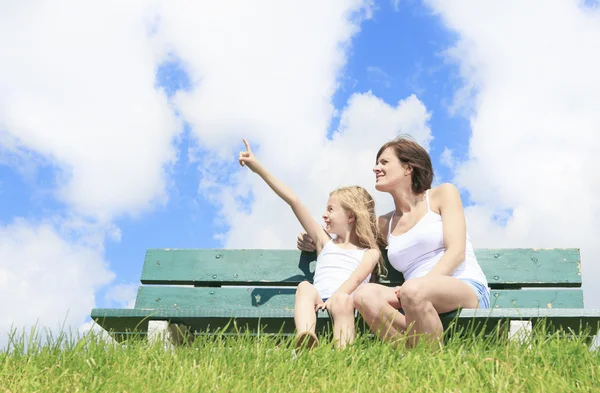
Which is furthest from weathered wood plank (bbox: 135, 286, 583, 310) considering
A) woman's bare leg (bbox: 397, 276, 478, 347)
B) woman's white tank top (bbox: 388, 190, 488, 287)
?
woman's bare leg (bbox: 397, 276, 478, 347)

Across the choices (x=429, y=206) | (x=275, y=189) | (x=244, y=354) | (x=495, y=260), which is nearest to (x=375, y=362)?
(x=244, y=354)

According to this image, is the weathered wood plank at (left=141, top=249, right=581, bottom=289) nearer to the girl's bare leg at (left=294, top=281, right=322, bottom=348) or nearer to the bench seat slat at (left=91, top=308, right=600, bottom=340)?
the bench seat slat at (left=91, top=308, right=600, bottom=340)

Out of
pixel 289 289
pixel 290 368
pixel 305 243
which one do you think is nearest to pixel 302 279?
pixel 289 289

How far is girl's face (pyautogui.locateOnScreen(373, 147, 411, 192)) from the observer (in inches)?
167

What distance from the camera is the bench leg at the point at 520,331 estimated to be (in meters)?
2.98

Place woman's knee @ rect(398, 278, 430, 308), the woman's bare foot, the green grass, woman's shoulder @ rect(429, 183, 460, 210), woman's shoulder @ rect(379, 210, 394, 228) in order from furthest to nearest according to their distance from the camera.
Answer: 1. woman's shoulder @ rect(379, 210, 394, 228)
2. woman's shoulder @ rect(429, 183, 460, 210)
3. woman's knee @ rect(398, 278, 430, 308)
4. the woman's bare foot
5. the green grass

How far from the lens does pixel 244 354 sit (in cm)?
277

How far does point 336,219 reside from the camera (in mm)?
4418

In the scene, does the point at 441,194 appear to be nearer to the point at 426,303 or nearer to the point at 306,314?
the point at 426,303

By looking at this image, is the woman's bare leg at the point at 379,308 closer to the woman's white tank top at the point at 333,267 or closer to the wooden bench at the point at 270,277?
the woman's white tank top at the point at 333,267

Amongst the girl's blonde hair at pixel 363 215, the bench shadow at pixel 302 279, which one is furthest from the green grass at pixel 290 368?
the bench shadow at pixel 302 279

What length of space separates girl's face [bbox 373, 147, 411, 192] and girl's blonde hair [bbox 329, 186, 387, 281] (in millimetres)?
212

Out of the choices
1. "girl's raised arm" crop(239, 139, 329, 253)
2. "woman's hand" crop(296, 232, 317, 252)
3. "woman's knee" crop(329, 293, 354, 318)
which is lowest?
"woman's knee" crop(329, 293, 354, 318)

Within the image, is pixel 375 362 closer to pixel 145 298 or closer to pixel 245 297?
pixel 245 297
